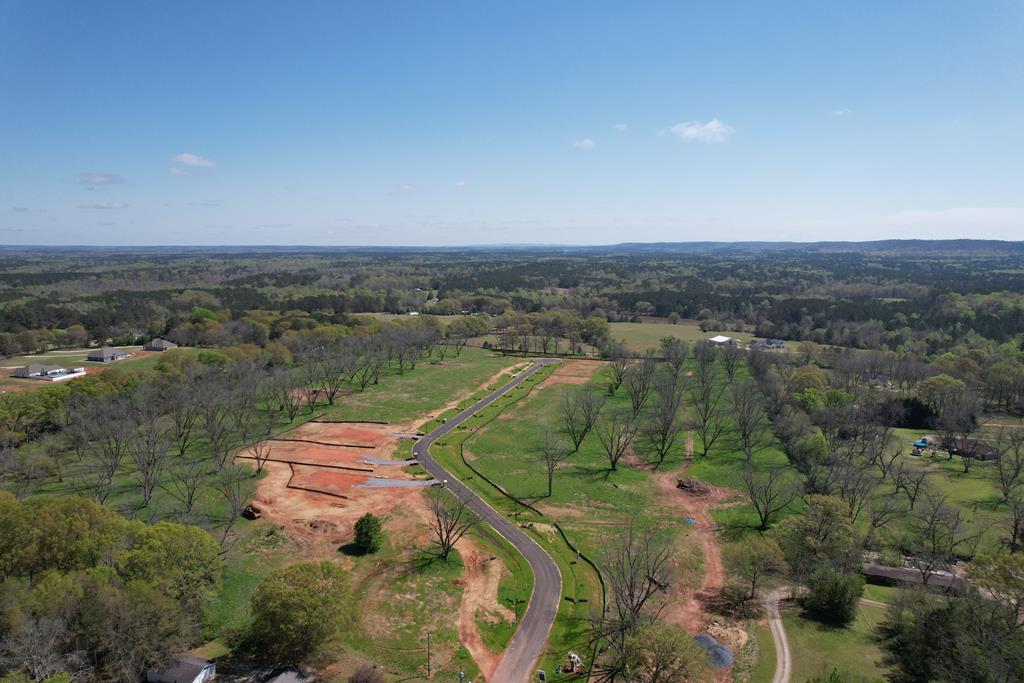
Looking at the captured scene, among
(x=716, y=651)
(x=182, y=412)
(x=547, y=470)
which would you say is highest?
(x=182, y=412)

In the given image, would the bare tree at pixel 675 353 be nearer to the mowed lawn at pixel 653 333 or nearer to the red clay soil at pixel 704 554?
the mowed lawn at pixel 653 333

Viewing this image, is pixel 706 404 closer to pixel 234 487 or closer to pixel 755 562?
pixel 755 562

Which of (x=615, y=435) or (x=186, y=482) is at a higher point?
(x=186, y=482)

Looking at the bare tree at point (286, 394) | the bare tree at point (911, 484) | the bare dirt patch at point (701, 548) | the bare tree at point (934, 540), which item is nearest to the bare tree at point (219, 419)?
the bare tree at point (286, 394)

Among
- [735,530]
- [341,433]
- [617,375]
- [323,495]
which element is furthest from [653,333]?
[323,495]

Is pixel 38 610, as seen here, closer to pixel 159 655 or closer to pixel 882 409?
A: pixel 159 655
